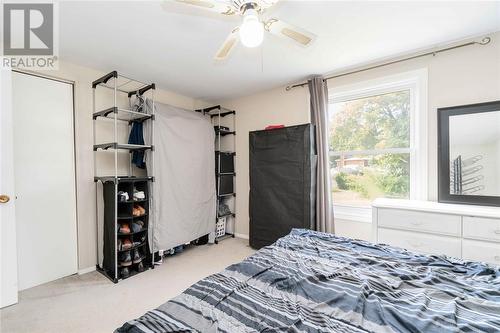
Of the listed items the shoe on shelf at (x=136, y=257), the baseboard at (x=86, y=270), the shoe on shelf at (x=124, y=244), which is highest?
the shoe on shelf at (x=124, y=244)

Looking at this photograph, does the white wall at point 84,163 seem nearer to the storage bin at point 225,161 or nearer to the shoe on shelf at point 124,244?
the shoe on shelf at point 124,244

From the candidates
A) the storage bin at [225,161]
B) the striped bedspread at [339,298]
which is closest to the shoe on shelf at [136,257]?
the storage bin at [225,161]

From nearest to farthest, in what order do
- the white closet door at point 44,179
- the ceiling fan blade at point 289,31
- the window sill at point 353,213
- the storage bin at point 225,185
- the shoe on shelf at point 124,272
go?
the ceiling fan blade at point 289,31
the white closet door at point 44,179
the shoe on shelf at point 124,272
the window sill at point 353,213
the storage bin at point 225,185

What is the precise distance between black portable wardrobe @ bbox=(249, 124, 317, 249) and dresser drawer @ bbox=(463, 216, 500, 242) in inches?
54.4

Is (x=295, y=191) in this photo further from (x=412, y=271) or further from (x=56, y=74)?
(x=56, y=74)

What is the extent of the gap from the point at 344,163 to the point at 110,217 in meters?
2.90

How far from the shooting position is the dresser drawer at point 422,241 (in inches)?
74.6

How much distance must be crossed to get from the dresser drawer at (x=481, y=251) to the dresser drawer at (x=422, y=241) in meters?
0.05

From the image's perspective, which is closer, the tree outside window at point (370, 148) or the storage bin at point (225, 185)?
the tree outside window at point (370, 148)

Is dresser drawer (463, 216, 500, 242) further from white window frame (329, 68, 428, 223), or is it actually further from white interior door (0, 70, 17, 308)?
white interior door (0, 70, 17, 308)

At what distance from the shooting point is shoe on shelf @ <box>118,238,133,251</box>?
97.4 inches

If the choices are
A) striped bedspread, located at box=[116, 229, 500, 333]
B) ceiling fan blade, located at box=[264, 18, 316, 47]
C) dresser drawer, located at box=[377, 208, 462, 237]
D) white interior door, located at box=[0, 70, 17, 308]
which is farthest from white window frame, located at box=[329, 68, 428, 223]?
white interior door, located at box=[0, 70, 17, 308]

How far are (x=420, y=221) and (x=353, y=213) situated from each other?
0.88 m

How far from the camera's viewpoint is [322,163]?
284 cm
